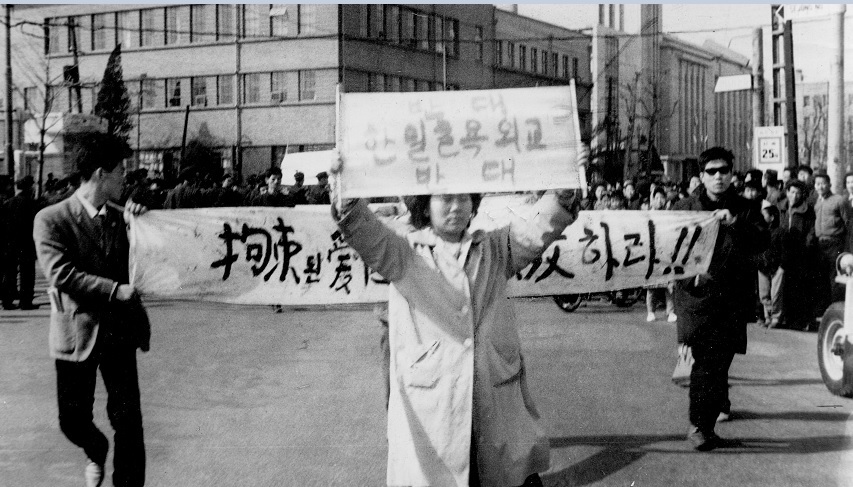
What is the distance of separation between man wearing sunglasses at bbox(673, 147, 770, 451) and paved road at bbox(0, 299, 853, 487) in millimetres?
280

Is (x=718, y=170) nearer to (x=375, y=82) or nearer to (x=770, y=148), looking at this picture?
(x=770, y=148)

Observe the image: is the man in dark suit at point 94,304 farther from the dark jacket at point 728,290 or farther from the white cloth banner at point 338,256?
the dark jacket at point 728,290

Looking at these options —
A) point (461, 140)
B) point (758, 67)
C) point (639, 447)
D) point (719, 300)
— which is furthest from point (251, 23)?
point (461, 140)

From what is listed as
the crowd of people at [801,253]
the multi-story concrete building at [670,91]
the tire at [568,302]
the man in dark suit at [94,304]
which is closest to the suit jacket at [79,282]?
the man in dark suit at [94,304]

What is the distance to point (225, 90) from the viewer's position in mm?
36844

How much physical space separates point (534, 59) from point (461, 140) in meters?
45.2

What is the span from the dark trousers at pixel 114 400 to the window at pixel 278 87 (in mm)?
31684

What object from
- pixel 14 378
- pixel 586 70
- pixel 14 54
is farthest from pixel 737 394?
pixel 586 70

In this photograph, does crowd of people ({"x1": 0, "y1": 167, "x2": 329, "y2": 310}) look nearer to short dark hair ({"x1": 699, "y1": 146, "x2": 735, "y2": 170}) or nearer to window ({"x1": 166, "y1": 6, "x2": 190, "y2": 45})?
short dark hair ({"x1": 699, "y1": 146, "x2": 735, "y2": 170})

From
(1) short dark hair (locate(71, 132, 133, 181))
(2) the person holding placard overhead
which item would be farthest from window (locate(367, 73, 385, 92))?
(2) the person holding placard overhead

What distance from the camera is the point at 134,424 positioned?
441cm

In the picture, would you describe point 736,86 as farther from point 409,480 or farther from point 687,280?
point 409,480

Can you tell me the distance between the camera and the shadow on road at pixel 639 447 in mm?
5441

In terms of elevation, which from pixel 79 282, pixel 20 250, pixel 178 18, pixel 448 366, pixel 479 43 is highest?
pixel 479 43
